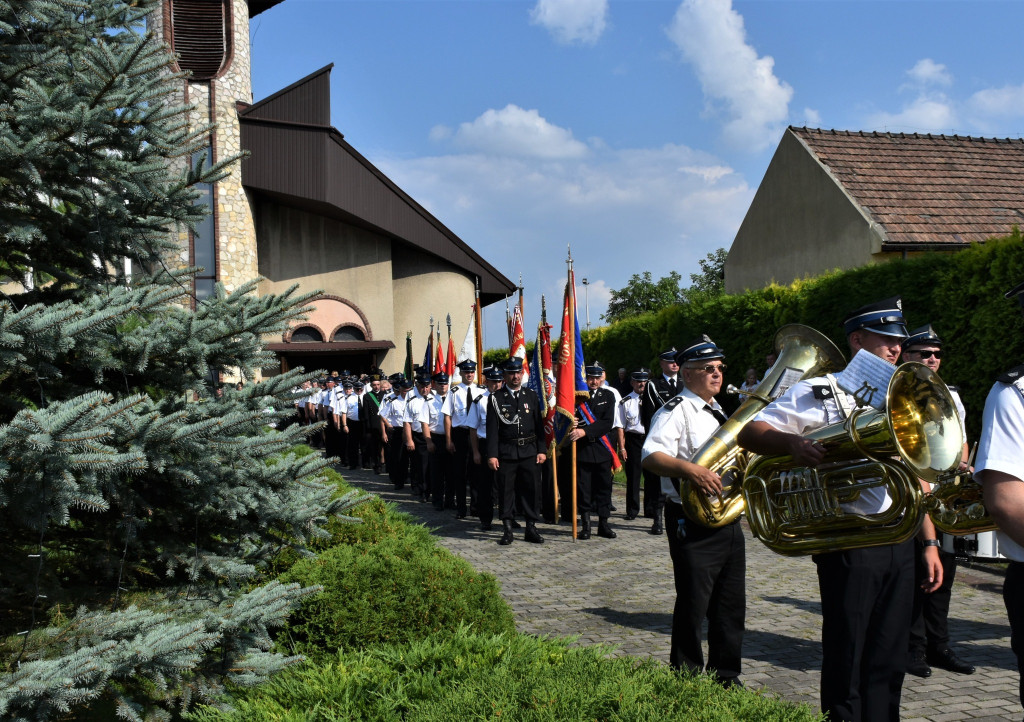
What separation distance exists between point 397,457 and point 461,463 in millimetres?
3962

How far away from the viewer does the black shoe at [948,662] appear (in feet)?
18.2

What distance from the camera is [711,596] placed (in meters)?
4.81

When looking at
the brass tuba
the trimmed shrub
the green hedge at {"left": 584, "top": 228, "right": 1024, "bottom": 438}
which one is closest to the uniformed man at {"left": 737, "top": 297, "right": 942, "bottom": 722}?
the brass tuba

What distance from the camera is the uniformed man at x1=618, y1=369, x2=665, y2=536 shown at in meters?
11.0

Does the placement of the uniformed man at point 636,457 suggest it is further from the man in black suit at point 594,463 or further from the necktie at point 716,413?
the necktie at point 716,413

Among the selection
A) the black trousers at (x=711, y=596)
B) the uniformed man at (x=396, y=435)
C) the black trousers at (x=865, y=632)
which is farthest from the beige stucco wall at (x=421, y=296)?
the black trousers at (x=865, y=632)

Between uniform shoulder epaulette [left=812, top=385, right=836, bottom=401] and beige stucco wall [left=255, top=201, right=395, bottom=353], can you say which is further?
beige stucco wall [left=255, top=201, right=395, bottom=353]

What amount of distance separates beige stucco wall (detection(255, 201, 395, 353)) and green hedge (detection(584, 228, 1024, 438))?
56.0 ft

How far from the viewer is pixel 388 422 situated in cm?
1720

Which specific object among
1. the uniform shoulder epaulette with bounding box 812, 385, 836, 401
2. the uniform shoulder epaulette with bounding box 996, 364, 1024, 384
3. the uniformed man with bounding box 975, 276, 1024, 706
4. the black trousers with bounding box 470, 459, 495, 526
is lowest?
the black trousers with bounding box 470, 459, 495, 526

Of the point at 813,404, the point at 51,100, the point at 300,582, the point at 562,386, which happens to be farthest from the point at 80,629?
the point at 562,386

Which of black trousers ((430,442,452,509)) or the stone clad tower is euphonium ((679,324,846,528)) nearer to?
black trousers ((430,442,452,509))

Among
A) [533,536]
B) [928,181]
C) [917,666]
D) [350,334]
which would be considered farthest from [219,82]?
[917,666]

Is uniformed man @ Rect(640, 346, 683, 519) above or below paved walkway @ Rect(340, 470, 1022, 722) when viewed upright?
above
